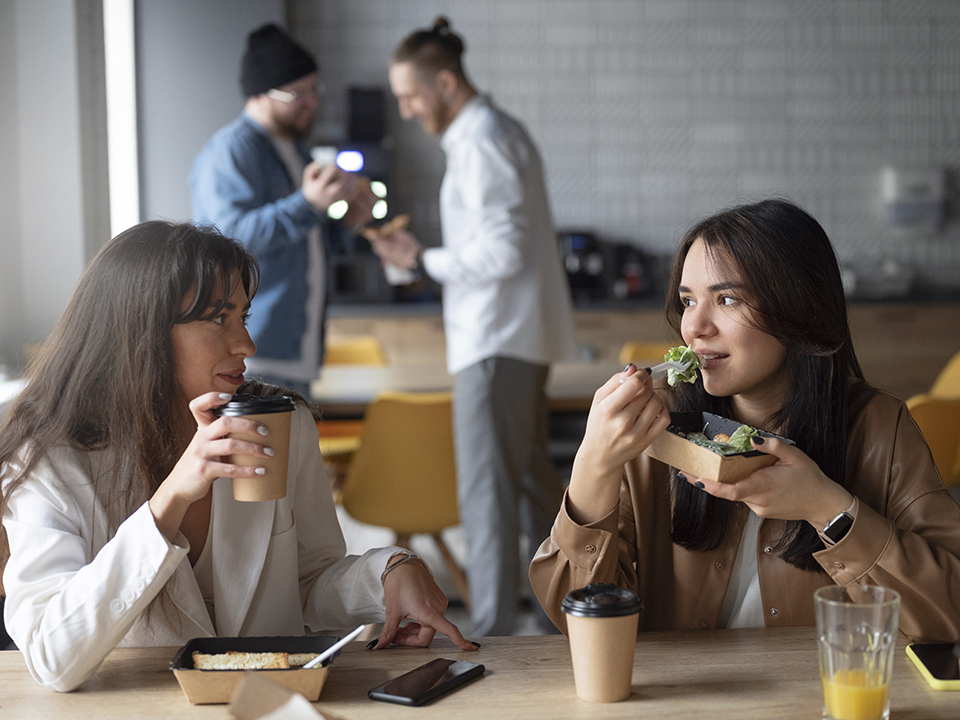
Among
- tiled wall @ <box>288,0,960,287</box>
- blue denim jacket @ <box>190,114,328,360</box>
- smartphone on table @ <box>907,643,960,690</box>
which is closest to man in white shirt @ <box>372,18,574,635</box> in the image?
blue denim jacket @ <box>190,114,328,360</box>

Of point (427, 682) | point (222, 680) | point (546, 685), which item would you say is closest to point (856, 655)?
point (546, 685)

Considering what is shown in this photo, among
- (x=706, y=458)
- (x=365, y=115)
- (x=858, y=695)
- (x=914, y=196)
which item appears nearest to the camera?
(x=858, y=695)

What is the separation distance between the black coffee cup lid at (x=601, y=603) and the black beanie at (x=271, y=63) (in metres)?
2.41

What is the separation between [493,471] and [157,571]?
1.90 m

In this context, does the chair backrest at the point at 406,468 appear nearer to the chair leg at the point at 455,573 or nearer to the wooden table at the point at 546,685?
the chair leg at the point at 455,573

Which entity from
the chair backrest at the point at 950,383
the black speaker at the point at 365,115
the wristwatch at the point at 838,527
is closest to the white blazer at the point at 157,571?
the wristwatch at the point at 838,527

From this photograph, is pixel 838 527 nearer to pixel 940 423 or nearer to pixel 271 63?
pixel 940 423

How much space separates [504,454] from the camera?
9.76 feet

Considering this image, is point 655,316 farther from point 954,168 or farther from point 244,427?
point 244,427

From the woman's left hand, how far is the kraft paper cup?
0.22m

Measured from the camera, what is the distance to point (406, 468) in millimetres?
2977

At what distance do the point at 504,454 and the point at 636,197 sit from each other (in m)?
3.92

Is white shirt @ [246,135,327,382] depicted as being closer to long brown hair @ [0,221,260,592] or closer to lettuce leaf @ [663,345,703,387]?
long brown hair @ [0,221,260,592]

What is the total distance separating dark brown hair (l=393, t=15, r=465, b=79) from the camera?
9.98 ft
